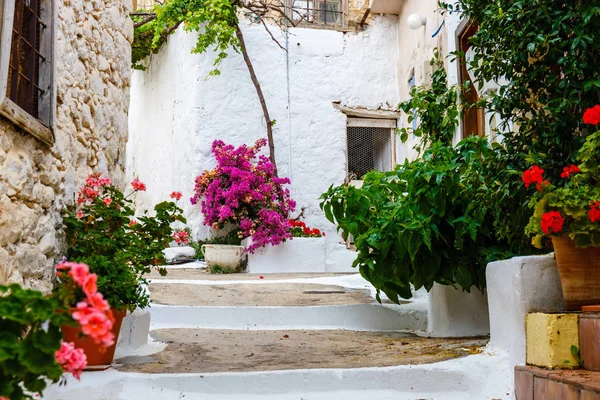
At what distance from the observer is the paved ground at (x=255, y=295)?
501 cm

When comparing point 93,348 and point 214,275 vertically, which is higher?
point 214,275

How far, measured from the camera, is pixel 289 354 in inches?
139

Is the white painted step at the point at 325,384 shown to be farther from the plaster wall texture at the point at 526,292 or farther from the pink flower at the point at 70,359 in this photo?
the pink flower at the point at 70,359

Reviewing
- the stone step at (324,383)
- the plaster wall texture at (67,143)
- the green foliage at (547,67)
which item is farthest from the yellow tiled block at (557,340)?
the plaster wall texture at (67,143)

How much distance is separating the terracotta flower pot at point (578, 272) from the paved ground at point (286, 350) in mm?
728

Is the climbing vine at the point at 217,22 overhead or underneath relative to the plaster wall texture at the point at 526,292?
overhead

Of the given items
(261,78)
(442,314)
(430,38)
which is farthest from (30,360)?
(261,78)

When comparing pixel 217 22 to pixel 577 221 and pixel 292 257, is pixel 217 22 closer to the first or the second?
pixel 292 257

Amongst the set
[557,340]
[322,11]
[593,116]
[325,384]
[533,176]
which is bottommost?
[325,384]

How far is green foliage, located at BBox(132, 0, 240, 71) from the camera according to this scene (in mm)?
8758

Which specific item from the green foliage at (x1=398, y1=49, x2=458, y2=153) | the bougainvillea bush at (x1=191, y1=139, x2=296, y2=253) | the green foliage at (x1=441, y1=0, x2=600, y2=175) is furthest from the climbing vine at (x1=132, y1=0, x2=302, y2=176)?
the green foliage at (x1=441, y1=0, x2=600, y2=175)

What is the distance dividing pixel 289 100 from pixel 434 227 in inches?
247

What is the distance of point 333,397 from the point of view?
9.37 ft

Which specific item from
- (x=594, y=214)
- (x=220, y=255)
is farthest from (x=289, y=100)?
(x=594, y=214)
